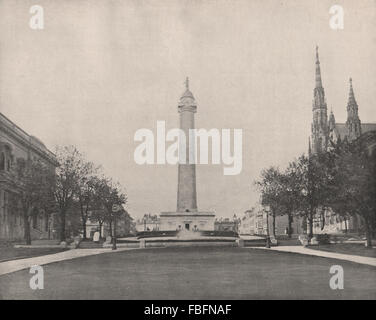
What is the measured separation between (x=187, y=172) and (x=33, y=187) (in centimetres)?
3064

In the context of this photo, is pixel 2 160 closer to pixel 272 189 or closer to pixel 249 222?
pixel 272 189

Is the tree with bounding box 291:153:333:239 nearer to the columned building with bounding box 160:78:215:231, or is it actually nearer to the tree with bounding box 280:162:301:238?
the tree with bounding box 280:162:301:238

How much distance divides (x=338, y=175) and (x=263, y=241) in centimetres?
1217

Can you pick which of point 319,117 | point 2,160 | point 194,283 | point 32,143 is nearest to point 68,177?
point 32,143

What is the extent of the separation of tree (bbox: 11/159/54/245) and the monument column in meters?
26.0

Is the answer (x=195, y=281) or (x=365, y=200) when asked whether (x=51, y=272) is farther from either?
(x=365, y=200)

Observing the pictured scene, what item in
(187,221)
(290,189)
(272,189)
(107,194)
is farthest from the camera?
(187,221)

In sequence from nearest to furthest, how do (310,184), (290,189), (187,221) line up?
1. (310,184)
2. (290,189)
3. (187,221)

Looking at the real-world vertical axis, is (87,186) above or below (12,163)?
below

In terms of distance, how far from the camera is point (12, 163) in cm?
5488

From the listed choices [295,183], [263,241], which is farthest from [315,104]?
[263,241]

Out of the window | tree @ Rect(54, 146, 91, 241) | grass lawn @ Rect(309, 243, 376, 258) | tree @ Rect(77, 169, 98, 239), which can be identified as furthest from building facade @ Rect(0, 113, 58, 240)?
grass lawn @ Rect(309, 243, 376, 258)

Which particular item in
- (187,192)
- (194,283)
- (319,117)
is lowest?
(194,283)

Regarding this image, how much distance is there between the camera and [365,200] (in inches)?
1484
